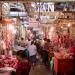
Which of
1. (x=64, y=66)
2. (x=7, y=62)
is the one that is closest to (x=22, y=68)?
(x=7, y=62)

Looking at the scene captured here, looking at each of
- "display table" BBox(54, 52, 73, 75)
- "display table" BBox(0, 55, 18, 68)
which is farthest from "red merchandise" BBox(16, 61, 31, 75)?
"display table" BBox(54, 52, 73, 75)

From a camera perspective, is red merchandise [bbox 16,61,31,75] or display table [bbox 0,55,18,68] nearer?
display table [bbox 0,55,18,68]

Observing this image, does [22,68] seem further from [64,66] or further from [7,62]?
[64,66]

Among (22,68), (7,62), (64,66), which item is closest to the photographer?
(7,62)

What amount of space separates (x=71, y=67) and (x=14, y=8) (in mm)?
8945

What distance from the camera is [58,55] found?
38.9ft

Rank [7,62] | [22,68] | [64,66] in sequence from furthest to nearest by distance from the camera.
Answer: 1. [64,66]
2. [22,68]
3. [7,62]

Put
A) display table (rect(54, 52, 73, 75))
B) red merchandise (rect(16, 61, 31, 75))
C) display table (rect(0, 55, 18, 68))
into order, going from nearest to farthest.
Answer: display table (rect(0, 55, 18, 68))
red merchandise (rect(16, 61, 31, 75))
display table (rect(54, 52, 73, 75))

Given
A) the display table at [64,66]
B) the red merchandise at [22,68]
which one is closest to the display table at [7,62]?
the red merchandise at [22,68]

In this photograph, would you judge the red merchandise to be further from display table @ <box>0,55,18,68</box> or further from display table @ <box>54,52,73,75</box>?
display table @ <box>54,52,73,75</box>

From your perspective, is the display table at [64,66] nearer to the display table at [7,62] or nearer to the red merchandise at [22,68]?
the red merchandise at [22,68]

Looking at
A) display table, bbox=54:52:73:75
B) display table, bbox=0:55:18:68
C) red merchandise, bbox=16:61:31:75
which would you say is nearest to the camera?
display table, bbox=0:55:18:68

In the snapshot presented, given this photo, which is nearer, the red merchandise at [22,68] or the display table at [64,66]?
the red merchandise at [22,68]

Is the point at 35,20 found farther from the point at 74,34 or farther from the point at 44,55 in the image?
the point at 44,55
